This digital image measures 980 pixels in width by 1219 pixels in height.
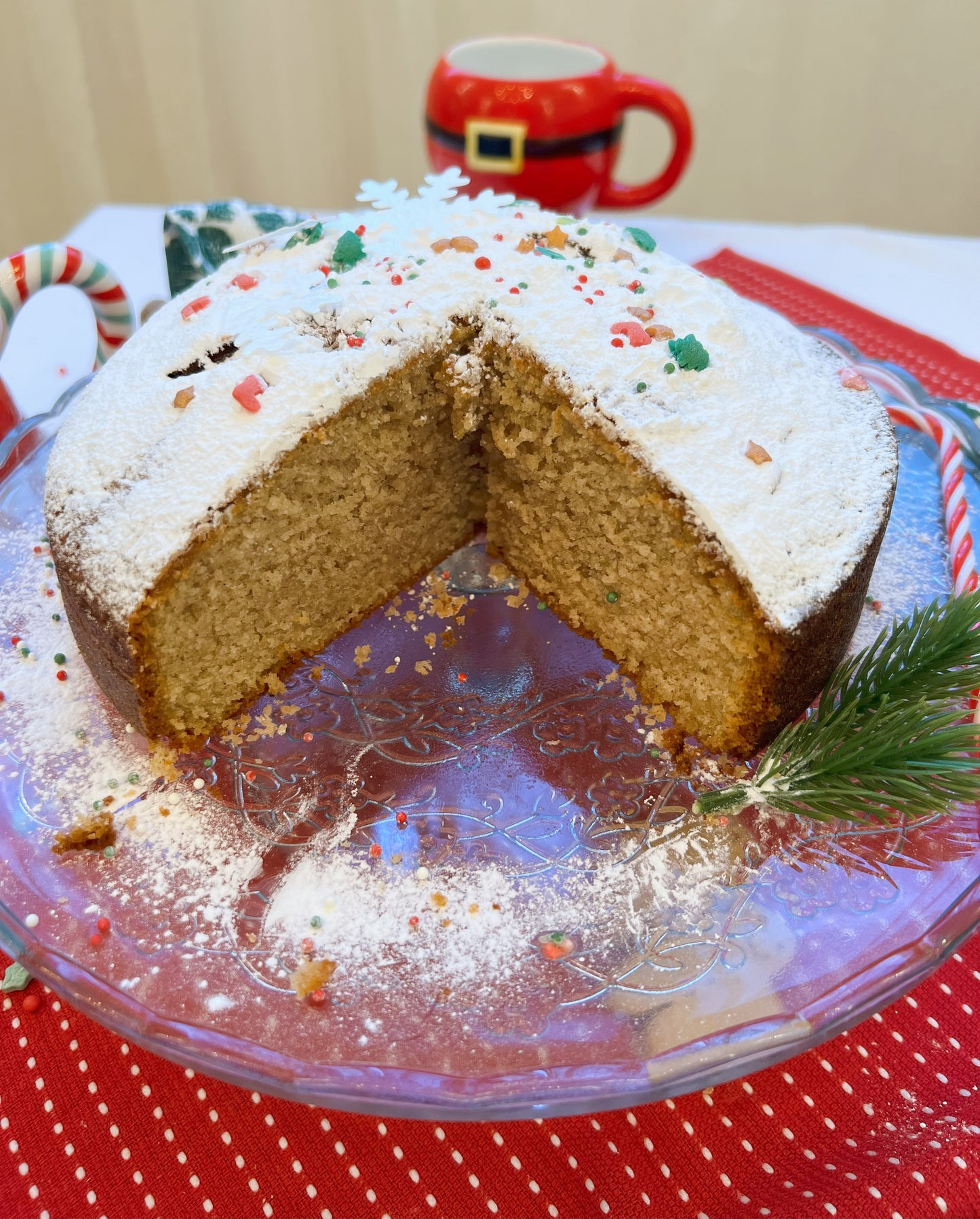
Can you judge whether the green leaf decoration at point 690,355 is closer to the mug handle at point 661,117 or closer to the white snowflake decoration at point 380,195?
the white snowflake decoration at point 380,195

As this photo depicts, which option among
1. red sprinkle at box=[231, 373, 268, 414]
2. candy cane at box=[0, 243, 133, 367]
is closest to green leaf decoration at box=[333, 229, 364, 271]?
red sprinkle at box=[231, 373, 268, 414]

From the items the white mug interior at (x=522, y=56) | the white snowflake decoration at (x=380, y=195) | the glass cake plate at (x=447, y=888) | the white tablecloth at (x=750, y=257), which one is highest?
the white mug interior at (x=522, y=56)

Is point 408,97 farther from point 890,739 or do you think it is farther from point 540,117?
point 890,739

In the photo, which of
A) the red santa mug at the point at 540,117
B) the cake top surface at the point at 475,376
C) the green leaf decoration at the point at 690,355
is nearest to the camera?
the cake top surface at the point at 475,376

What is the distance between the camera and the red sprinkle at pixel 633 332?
6.17ft

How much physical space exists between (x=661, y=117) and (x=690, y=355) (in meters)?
1.36

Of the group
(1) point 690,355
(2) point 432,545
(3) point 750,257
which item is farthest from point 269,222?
(3) point 750,257

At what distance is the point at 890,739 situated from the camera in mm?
1524

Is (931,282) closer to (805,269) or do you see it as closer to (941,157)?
(805,269)

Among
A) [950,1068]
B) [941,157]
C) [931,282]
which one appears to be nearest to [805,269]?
[931,282]

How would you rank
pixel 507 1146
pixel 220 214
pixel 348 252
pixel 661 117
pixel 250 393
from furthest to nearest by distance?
pixel 661 117 < pixel 220 214 < pixel 348 252 < pixel 250 393 < pixel 507 1146

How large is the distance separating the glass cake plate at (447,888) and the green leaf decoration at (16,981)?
0.14 m

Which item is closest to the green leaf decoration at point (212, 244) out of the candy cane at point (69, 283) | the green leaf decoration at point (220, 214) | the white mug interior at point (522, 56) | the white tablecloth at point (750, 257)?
the green leaf decoration at point (220, 214)

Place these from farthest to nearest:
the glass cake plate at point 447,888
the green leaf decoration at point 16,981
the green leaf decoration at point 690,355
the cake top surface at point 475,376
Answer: the green leaf decoration at point 690,355
the cake top surface at point 475,376
the green leaf decoration at point 16,981
the glass cake plate at point 447,888
